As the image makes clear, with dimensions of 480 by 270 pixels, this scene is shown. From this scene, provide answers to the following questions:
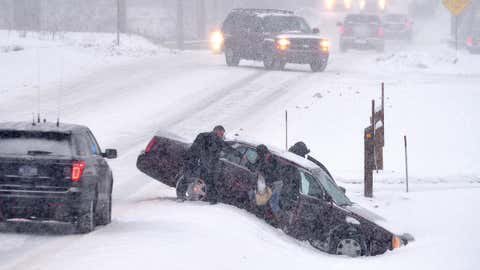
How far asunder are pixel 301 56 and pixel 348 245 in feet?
78.7

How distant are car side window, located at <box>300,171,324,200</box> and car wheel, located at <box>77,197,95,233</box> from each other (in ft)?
11.4

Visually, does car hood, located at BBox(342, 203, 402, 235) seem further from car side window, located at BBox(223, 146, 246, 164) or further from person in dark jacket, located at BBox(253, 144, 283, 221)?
car side window, located at BBox(223, 146, 246, 164)

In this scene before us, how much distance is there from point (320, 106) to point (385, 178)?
8.57 meters

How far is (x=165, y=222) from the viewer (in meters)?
15.3

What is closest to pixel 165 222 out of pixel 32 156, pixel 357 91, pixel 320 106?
pixel 32 156

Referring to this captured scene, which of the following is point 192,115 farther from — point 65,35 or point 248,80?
point 65,35

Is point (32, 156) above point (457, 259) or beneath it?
above

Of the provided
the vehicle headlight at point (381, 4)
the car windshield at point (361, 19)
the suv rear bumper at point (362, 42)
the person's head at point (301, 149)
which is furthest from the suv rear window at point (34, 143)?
the vehicle headlight at point (381, 4)

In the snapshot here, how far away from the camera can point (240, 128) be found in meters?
28.7

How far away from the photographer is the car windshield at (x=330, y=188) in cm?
1655

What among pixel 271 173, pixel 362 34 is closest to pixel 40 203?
pixel 271 173

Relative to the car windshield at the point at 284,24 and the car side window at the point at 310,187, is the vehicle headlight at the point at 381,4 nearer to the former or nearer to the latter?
the car windshield at the point at 284,24

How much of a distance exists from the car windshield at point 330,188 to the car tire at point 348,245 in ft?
1.88

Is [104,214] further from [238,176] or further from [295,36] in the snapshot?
[295,36]
